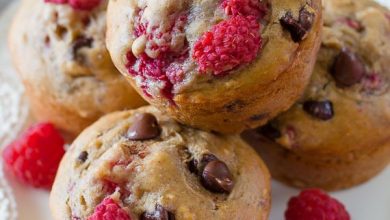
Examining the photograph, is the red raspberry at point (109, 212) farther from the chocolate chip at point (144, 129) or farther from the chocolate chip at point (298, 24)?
the chocolate chip at point (298, 24)

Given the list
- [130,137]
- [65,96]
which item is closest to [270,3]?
[130,137]

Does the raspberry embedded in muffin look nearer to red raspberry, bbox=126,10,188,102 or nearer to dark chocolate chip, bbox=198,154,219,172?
red raspberry, bbox=126,10,188,102

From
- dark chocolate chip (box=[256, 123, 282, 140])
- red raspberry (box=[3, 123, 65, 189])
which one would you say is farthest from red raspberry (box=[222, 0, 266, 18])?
red raspberry (box=[3, 123, 65, 189])

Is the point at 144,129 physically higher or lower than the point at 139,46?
lower

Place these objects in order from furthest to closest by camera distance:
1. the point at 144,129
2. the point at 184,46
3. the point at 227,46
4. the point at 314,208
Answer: the point at 314,208 → the point at 144,129 → the point at 184,46 → the point at 227,46

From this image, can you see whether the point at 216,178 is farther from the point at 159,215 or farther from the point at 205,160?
the point at 159,215

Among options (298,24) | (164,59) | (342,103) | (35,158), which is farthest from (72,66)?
(342,103)
